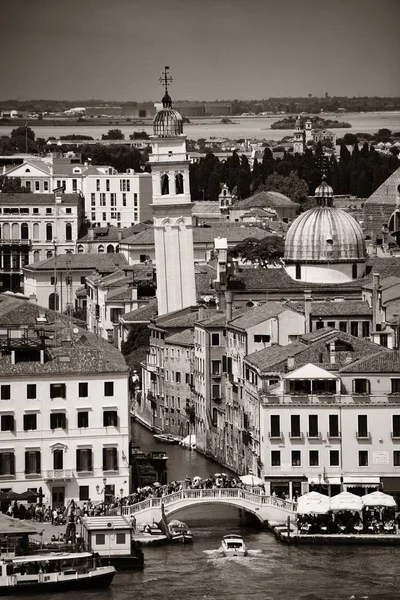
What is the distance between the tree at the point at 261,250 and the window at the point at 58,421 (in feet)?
145

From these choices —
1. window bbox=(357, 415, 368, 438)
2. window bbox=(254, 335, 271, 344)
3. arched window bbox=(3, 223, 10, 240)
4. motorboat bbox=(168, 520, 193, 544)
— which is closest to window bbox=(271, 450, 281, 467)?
window bbox=(357, 415, 368, 438)

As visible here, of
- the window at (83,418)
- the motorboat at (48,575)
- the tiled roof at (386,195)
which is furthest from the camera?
the tiled roof at (386,195)

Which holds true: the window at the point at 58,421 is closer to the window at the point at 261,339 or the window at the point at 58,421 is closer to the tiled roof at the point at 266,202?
the window at the point at 261,339

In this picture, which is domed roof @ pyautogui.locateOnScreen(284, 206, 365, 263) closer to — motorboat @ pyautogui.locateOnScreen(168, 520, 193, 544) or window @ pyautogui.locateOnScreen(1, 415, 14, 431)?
window @ pyautogui.locateOnScreen(1, 415, 14, 431)

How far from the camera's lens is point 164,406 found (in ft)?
258

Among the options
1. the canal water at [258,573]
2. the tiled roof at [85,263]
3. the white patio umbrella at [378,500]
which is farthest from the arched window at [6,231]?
the white patio umbrella at [378,500]

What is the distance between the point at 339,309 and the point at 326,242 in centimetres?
1019

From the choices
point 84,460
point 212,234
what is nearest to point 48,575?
point 84,460

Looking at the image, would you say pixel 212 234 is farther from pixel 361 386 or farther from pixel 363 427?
pixel 363 427

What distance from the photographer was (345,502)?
2259 inches

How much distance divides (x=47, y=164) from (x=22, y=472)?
93587mm

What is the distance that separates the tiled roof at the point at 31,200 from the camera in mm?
130500

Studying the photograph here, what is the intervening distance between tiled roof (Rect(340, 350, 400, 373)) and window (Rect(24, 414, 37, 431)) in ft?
22.9

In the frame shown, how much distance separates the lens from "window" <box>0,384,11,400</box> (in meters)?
58.6
